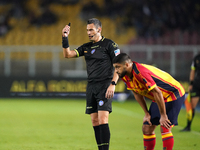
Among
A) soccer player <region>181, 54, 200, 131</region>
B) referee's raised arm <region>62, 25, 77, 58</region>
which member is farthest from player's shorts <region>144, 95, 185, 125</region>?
soccer player <region>181, 54, 200, 131</region>

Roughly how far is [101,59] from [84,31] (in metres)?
16.4

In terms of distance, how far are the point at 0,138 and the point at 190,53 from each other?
39.9ft

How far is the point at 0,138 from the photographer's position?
7.47 meters

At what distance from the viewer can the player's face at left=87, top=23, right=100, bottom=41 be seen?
5473mm

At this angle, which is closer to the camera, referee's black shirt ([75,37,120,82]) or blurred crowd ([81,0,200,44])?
referee's black shirt ([75,37,120,82])

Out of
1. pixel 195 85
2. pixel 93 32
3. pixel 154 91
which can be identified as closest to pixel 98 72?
pixel 93 32

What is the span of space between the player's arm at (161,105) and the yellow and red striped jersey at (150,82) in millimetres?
76

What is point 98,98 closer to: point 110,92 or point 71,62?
point 110,92

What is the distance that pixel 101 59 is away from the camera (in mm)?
5566

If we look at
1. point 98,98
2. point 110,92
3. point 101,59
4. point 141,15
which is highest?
point 141,15

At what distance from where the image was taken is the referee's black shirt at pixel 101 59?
5.55 m

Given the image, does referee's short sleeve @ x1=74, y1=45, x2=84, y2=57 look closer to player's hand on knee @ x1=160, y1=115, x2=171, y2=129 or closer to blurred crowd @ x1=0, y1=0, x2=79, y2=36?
player's hand on knee @ x1=160, y1=115, x2=171, y2=129

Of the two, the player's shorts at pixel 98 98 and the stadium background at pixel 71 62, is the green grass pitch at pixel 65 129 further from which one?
the player's shorts at pixel 98 98

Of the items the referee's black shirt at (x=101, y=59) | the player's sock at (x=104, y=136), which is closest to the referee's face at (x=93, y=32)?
the referee's black shirt at (x=101, y=59)
